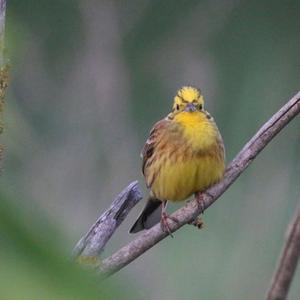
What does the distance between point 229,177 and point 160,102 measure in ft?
5.82

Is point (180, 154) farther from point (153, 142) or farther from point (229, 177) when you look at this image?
point (229, 177)

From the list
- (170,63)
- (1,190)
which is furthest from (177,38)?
(1,190)

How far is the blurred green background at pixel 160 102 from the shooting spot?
2871mm

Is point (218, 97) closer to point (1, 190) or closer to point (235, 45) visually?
point (235, 45)

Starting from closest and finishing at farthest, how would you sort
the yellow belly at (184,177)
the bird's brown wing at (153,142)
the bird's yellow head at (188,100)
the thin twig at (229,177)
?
1. the thin twig at (229,177)
2. the yellow belly at (184,177)
3. the bird's yellow head at (188,100)
4. the bird's brown wing at (153,142)

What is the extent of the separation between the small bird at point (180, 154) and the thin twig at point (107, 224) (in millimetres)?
786

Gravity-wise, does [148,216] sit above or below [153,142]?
below

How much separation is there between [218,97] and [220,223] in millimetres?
554

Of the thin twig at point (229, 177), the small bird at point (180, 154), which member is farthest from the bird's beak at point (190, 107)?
the thin twig at point (229, 177)

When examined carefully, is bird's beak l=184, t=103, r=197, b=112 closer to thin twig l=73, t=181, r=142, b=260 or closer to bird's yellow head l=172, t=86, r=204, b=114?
bird's yellow head l=172, t=86, r=204, b=114

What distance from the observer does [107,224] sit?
5.12 feet

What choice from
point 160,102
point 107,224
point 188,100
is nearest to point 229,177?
point 107,224

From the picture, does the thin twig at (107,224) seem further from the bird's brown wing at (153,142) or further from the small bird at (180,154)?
the bird's brown wing at (153,142)

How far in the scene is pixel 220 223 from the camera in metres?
2.91
